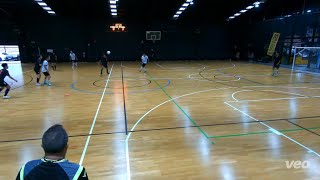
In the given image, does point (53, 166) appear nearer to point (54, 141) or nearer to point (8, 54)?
point (54, 141)

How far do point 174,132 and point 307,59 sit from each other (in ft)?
54.9

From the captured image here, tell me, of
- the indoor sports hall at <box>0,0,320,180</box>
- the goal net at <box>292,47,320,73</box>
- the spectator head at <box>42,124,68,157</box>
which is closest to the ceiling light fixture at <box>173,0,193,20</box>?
the indoor sports hall at <box>0,0,320,180</box>

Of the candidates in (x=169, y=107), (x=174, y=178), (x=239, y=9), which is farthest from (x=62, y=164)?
(x=239, y=9)

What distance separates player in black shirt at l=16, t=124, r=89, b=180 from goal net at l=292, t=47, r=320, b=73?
1842cm

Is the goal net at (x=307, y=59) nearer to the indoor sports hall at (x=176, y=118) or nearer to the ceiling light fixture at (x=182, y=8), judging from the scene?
the indoor sports hall at (x=176, y=118)

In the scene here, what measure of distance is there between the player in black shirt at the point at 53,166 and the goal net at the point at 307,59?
18424mm

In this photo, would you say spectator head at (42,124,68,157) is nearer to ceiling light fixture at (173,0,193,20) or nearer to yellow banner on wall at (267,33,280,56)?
ceiling light fixture at (173,0,193,20)

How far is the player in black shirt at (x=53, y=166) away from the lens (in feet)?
4.56

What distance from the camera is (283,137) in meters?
5.14

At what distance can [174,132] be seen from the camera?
5504 mm

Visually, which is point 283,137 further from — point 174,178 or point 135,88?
point 135,88

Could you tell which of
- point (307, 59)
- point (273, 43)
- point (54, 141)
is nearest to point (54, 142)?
point (54, 141)

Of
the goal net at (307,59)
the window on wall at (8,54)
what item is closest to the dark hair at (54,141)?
the goal net at (307,59)

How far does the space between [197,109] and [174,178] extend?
396cm
